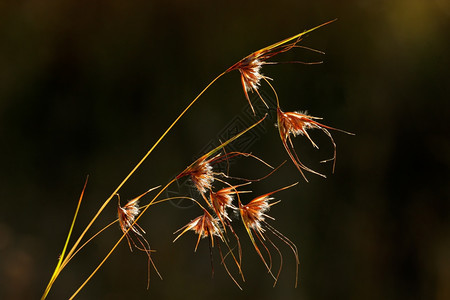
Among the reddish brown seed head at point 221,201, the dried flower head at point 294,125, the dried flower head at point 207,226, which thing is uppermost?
the dried flower head at point 294,125

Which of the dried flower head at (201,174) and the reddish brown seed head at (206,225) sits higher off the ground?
the dried flower head at (201,174)

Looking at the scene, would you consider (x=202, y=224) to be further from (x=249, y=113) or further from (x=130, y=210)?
(x=249, y=113)

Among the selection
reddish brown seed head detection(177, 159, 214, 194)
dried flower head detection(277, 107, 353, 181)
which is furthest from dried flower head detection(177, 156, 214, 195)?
dried flower head detection(277, 107, 353, 181)

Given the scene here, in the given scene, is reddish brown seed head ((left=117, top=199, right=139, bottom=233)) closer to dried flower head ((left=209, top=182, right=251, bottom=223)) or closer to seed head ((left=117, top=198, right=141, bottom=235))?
seed head ((left=117, top=198, right=141, bottom=235))

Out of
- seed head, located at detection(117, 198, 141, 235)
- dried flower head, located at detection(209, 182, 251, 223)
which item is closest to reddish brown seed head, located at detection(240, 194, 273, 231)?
dried flower head, located at detection(209, 182, 251, 223)

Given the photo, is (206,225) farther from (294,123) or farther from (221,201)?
(294,123)

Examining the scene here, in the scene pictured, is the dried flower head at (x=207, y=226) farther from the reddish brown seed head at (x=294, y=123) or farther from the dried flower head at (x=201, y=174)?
the reddish brown seed head at (x=294, y=123)

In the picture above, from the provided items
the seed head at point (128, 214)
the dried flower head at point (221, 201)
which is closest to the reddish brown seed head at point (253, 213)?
the dried flower head at point (221, 201)

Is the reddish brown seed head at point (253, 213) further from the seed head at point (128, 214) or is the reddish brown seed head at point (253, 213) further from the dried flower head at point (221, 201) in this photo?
the seed head at point (128, 214)

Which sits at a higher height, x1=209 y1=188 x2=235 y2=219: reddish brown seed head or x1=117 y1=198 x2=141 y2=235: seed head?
x1=209 y1=188 x2=235 y2=219: reddish brown seed head

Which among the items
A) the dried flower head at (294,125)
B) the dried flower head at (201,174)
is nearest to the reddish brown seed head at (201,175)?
the dried flower head at (201,174)

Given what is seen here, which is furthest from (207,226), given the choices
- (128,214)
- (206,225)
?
(128,214)

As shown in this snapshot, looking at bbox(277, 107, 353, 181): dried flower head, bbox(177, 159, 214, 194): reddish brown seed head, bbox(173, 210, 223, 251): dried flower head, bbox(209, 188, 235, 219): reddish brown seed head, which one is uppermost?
bbox(277, 107, 353, 181): dried flower head
